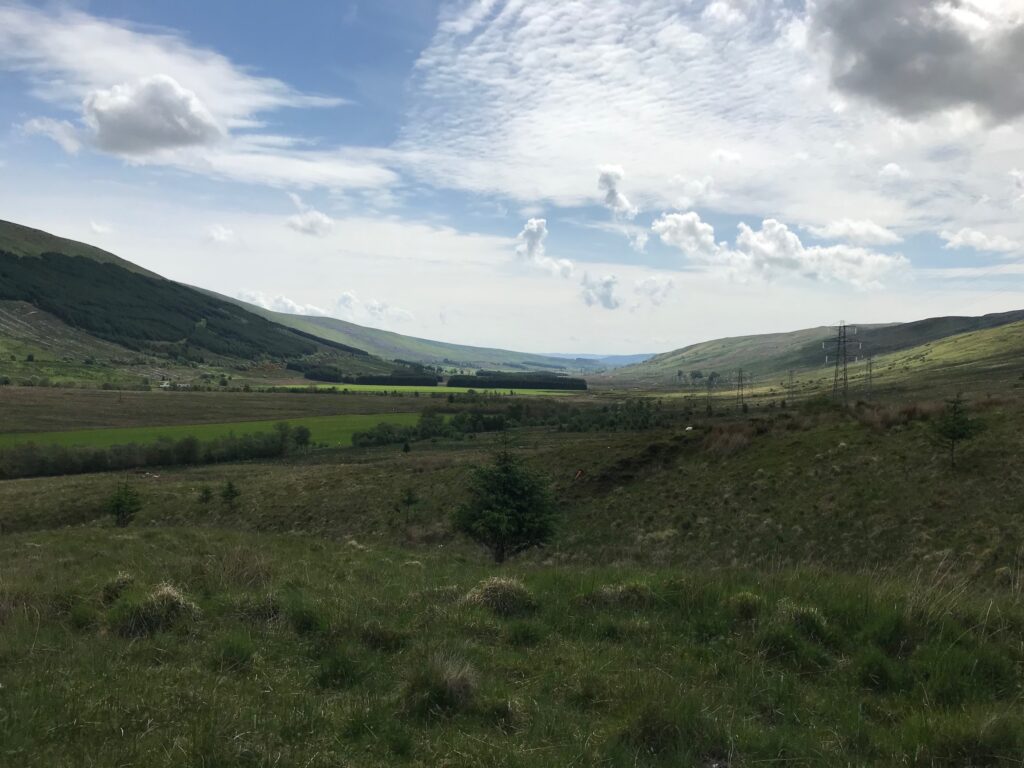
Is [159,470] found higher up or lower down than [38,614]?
lower down

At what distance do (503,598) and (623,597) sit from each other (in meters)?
1.85

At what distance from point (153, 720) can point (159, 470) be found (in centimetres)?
10644

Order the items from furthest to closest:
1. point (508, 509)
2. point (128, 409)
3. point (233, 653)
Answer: point (128, 409) < point (508, 509) < point (233, 653)

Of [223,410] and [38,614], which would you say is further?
[223,410]

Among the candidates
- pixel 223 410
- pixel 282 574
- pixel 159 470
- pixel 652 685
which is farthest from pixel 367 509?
pixel 223 410

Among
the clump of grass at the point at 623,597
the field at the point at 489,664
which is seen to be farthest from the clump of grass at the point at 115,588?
the clump of grass at the point at 623,597

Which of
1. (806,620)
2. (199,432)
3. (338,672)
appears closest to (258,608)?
(338,672)

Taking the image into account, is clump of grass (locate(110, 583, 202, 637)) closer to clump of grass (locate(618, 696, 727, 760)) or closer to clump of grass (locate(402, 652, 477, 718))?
clump of grass (locate(402, 652, 477, 718))

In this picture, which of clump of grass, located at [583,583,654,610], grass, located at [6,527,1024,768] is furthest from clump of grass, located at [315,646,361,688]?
clump of grass, located at [583,583,654,610]

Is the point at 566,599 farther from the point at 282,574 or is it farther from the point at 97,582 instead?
the point at 97,582

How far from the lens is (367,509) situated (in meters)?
50.7

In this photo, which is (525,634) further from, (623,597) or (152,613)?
(152,613)

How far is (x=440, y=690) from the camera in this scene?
235 inches

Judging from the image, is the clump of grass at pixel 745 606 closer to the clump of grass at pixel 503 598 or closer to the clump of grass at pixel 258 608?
the clump of grass at pixel 503 598
